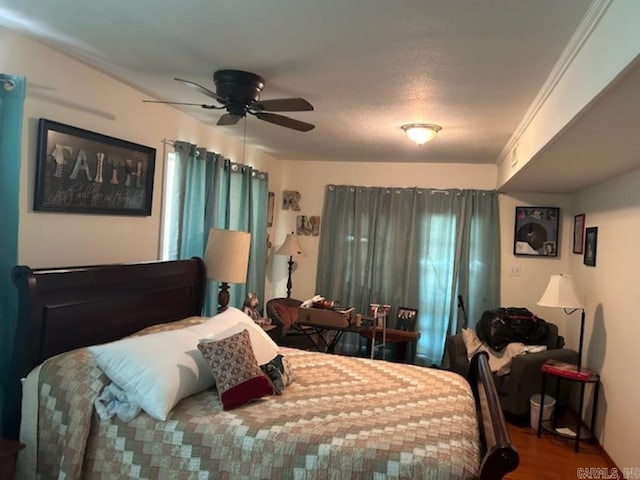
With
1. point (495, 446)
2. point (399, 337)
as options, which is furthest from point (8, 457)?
point (399, 337)

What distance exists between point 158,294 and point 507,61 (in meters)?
2.39

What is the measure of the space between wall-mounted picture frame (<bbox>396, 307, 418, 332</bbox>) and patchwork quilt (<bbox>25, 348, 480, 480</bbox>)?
2.83m

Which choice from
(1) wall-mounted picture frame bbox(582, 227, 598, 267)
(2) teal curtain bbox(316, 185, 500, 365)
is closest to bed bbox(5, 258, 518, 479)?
(1) wall-mounted picture frame bbox(582, 227, 598, 267)

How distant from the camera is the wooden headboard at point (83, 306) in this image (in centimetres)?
207

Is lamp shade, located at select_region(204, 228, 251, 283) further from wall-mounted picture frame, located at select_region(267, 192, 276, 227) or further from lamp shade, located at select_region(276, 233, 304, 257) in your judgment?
wall-mounted picture frame, located at select_region(267, 192, 276, 227)

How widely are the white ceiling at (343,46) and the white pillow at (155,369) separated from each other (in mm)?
1492

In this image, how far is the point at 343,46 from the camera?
2.21 meters

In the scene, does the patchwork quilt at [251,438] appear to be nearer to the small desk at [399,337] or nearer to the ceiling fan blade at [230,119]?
the ceiling fan blade at [230,119]

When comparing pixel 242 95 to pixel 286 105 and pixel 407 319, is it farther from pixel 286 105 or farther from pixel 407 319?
pixel 407 319

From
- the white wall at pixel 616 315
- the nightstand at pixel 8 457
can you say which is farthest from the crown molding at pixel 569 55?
the nightstand at pixel 8 457

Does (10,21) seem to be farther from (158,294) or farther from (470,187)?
(470,187)

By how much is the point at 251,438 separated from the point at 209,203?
7.97ft

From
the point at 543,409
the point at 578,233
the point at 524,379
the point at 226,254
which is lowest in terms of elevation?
the point at 543,409

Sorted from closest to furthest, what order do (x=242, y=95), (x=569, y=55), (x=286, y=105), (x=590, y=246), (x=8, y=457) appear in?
(x=8, y=457) → (x=569, y=55) → (x=286, y=105) → (x=242, y=95) → (x=590, y=246)
